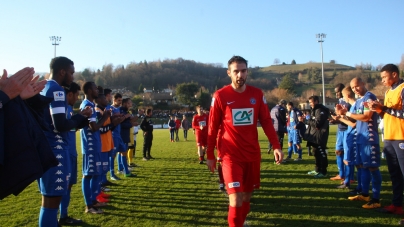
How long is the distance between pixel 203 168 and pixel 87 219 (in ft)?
20.1

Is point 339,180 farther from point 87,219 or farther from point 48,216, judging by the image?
point 48,216

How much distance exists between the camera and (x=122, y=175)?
10.3 m

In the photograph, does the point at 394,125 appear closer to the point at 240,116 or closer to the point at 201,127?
the point at 240,116

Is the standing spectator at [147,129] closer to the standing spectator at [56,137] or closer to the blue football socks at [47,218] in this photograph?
the standing spectator at [56,137]

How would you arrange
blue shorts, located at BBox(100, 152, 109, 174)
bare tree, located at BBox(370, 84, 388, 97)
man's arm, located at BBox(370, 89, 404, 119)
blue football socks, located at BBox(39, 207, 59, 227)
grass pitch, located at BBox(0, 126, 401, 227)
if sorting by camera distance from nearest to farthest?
1. blue football socks, located at BBox(39, 207, 59, 227)
2. man's arm, located at BBox(370, 89, 404, 119)
3. grass pitch, located at BBox(0, 126, 401, 227)
4. blue shorts, located at BBox(100, 152, 109, 174)
5. bare tree, located at BBox(370, 84, 388, 97)

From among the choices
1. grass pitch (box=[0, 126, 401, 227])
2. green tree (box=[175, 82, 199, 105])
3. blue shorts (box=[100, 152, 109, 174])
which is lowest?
grass pitch (box=[0, 126, 401, 227])

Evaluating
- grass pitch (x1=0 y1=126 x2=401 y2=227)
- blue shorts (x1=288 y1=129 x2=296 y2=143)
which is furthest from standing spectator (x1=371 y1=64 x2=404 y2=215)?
blue shorts (x1=288 y1=129 x2=296 y2=143)

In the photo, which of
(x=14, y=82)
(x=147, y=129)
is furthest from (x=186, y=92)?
(x=14, y=82)

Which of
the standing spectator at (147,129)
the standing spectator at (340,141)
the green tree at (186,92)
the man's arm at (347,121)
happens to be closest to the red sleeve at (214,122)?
the man's arm at (347,121)

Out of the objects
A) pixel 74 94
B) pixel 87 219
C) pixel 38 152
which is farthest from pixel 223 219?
pixel 38 152

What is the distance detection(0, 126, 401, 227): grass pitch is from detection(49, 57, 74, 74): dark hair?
8.66ft

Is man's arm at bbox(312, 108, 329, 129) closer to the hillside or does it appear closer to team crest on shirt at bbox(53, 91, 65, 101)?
team crest on shirt at bbox(53, 91, 65, 101)

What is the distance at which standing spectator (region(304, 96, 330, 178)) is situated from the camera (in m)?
9.21

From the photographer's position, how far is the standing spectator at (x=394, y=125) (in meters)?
5.08
